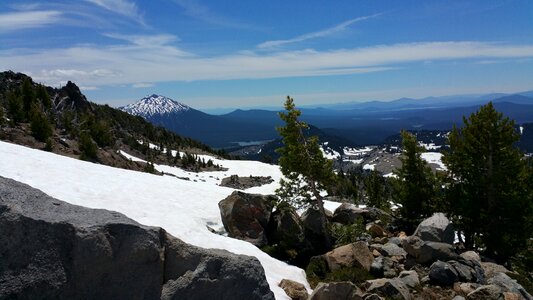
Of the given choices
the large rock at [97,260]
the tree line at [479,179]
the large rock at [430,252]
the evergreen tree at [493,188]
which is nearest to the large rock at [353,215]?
the tree line at [479,179]

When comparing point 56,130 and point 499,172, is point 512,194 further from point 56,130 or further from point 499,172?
point 56,130

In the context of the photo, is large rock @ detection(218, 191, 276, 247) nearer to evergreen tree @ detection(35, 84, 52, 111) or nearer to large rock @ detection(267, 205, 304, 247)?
large rock @ detection(267, 205, 304, 247)

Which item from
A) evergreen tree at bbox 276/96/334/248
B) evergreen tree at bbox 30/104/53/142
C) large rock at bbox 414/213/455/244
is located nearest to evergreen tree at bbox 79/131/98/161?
evergreen tree at bbox 30/104/53/142

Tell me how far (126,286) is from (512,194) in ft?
81.9

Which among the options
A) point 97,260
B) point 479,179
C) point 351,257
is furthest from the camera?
point 479,179

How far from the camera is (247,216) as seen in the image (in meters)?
21.5

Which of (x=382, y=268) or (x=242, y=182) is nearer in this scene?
(x=382, y=268)

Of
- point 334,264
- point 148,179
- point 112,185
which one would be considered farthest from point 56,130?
point 334,264

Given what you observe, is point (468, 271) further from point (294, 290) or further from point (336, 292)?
point (294, 290)

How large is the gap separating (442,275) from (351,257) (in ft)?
12.5

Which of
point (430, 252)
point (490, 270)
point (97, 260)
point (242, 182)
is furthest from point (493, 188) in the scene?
point (242, 182)

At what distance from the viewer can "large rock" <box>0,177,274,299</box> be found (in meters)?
7.16

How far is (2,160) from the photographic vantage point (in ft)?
71.7

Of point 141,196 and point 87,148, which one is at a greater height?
point 87,148
